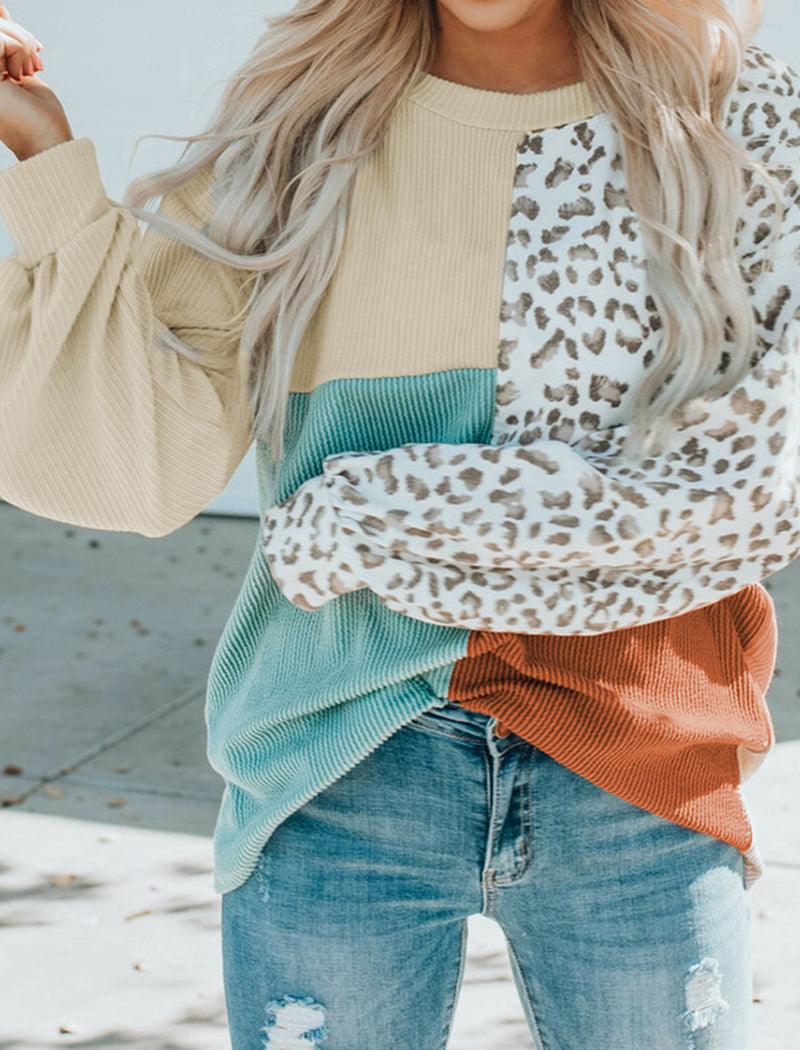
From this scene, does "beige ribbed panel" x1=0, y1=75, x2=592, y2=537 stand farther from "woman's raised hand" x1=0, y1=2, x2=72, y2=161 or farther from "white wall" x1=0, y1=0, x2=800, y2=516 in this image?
"white wall" x1=0, y1=0, x2=800, y2=516

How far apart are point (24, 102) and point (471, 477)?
65 centimetres

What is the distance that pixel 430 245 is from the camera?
1.53m

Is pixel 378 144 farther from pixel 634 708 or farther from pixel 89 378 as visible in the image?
pixel 634 708

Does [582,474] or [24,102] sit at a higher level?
[24,102]

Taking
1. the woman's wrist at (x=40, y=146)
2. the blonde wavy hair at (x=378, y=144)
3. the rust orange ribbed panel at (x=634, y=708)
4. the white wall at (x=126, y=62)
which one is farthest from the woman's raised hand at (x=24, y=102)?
the white wall at (x=126, y=62)

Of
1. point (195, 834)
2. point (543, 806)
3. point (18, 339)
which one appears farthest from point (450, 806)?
point (195, 834)

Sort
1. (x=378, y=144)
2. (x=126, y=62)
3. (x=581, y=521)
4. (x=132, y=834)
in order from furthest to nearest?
(x=126, y=62) < (x=132, y=834) < (x=378, y=144) < (x=581, y=521)

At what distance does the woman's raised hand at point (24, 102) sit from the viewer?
1481 millimetres

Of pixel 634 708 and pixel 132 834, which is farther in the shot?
pixel 132 834

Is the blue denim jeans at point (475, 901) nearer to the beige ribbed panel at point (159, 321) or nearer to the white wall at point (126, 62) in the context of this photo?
the beige ribbed panel at point (159, 321)

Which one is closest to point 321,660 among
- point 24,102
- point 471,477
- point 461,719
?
point 461,719

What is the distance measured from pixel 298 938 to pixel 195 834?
261cm

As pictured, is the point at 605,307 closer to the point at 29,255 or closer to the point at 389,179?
the point at 389,179

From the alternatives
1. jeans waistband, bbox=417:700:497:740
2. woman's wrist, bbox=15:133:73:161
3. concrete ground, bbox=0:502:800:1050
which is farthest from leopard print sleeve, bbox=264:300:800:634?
concrete ground, bbox=0:502:800:1050
